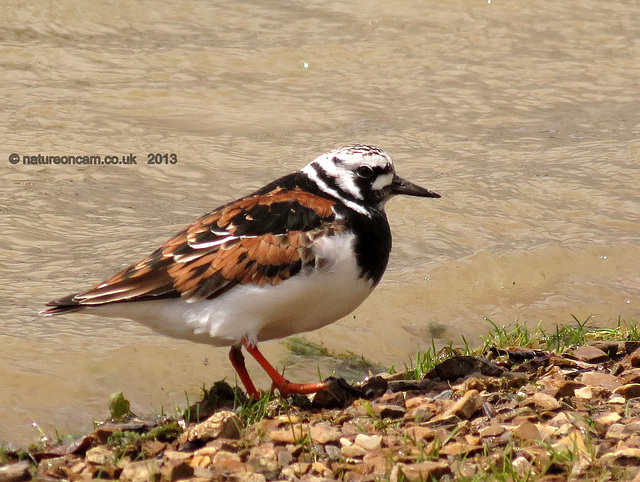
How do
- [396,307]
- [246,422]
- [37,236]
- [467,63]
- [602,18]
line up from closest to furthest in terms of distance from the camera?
1. [246,422]
2. [396,307]
3. [37,236]
4. [467,63]
5. [602,18]

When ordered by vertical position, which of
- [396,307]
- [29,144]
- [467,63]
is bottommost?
[396,307]

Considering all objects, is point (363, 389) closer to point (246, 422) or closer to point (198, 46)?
point (246, 422)

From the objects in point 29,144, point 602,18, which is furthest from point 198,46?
point 602,18

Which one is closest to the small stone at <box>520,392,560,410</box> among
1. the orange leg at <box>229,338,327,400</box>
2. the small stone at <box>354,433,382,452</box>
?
the small stone at <box>354,433,382,452</box>

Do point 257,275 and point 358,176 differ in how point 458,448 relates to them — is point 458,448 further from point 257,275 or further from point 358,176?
point 358,176

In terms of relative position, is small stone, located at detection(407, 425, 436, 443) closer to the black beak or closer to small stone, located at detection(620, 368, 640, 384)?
small stone, located at detection(620, 368, 640, 384)

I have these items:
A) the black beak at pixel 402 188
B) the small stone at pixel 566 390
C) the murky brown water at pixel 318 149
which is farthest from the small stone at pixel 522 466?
the murky brown water at pixel 318 149

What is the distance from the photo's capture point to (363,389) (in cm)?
505

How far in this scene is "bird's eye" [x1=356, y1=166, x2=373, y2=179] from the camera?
17.8ft

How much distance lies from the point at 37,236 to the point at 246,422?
4360mm

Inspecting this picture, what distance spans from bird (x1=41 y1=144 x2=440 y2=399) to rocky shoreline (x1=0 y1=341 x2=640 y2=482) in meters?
0.39

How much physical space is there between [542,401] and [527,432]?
1.44 ft

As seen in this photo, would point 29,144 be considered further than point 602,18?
No

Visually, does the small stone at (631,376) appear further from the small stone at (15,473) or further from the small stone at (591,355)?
the small stone at (15,473)
